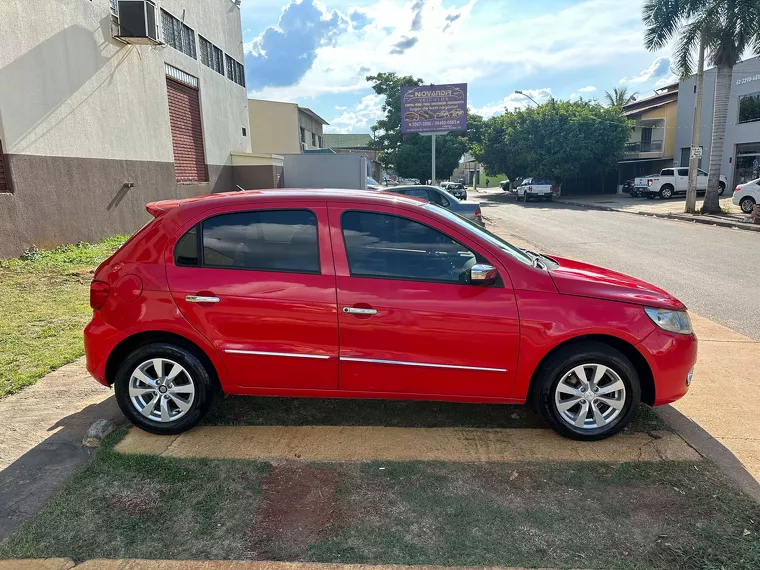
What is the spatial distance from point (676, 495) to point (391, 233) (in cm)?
234

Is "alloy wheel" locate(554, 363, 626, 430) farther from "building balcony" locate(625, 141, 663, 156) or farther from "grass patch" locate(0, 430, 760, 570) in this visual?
"building balcony" locate(625, 141, 663, 156)

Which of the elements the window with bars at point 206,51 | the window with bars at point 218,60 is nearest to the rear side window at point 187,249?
the window with bars at point 206,51

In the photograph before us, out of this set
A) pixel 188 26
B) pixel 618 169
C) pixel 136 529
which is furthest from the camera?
pixel 618 169

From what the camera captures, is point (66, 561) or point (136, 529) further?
point (136, 529)

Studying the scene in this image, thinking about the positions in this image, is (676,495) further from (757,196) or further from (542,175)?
(542,175)

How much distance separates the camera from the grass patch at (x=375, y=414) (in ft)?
13.0

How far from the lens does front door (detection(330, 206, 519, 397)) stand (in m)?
3.50

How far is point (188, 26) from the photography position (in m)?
16.5

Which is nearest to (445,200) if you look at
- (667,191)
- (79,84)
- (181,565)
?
(79,84)

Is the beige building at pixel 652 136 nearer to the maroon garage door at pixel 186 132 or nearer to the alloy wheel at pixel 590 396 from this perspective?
the maroon garage door at pixel 186 132

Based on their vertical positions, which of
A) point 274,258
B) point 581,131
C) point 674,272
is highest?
point 581,131

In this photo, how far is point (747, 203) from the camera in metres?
19.8

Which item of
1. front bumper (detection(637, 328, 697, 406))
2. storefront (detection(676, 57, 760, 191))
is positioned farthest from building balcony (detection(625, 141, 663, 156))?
front bumper (detection(637, 328, 697, 406))

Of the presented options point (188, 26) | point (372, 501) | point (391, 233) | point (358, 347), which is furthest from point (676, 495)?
point (188, 26)
